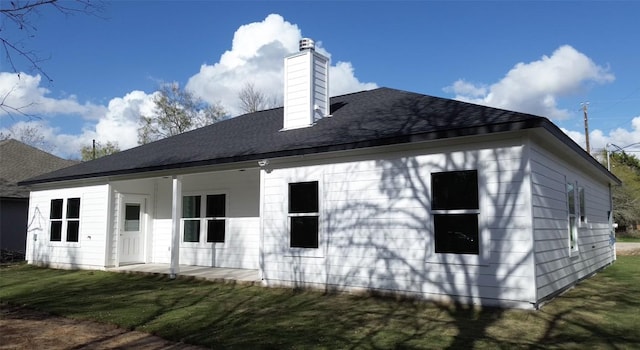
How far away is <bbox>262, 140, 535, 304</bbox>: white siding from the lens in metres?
7.11

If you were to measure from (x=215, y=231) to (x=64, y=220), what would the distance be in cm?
523

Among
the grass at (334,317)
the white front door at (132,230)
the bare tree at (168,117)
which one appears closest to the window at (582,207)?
the grass at (334,317)

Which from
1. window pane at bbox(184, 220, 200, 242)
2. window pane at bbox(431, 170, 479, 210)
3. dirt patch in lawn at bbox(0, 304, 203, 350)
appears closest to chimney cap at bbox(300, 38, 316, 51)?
window pane at bbox(431, 170, 479, 210)

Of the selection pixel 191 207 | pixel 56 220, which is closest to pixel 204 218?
pixel 191 207

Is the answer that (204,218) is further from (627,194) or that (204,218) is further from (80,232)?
(627,194)

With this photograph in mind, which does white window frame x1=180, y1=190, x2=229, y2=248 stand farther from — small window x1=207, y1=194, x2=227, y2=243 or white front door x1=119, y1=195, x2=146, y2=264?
white front door x1=119, y1=195, x2=146, y2=264

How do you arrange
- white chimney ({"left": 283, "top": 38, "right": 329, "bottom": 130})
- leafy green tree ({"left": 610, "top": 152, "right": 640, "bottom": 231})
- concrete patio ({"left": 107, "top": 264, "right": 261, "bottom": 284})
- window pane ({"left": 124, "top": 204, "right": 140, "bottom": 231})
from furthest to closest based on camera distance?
leafy green tree ({"left": 610, "top": 152, "right": 640, "bottom": 231}) < window pane ({"left": 124, "top": 204, "right": 140, "bottom": 231}) < white chimney ({"left": 283, "top": 38, "right": 329, "bottom": 130}) < concrete patio ({"left": 107, "top": 264, "right": 261, "bottom": 284})

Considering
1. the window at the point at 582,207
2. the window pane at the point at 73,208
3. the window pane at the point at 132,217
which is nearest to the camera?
the window at the point at 582,207

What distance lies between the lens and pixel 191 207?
1373 cm

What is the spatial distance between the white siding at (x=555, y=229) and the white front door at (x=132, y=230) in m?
11.3

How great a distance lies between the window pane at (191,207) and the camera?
44.7 feet

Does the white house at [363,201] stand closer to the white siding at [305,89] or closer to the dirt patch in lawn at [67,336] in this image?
the white siding at [305,89]

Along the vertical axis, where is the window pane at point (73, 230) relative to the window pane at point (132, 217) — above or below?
below

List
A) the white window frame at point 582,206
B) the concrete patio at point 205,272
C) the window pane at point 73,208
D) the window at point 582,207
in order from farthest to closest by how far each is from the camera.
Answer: the window pane at point 73,208 → the window at point 582,207 → the white window frame at point 582,206 → the concrete patio at point 205,272
